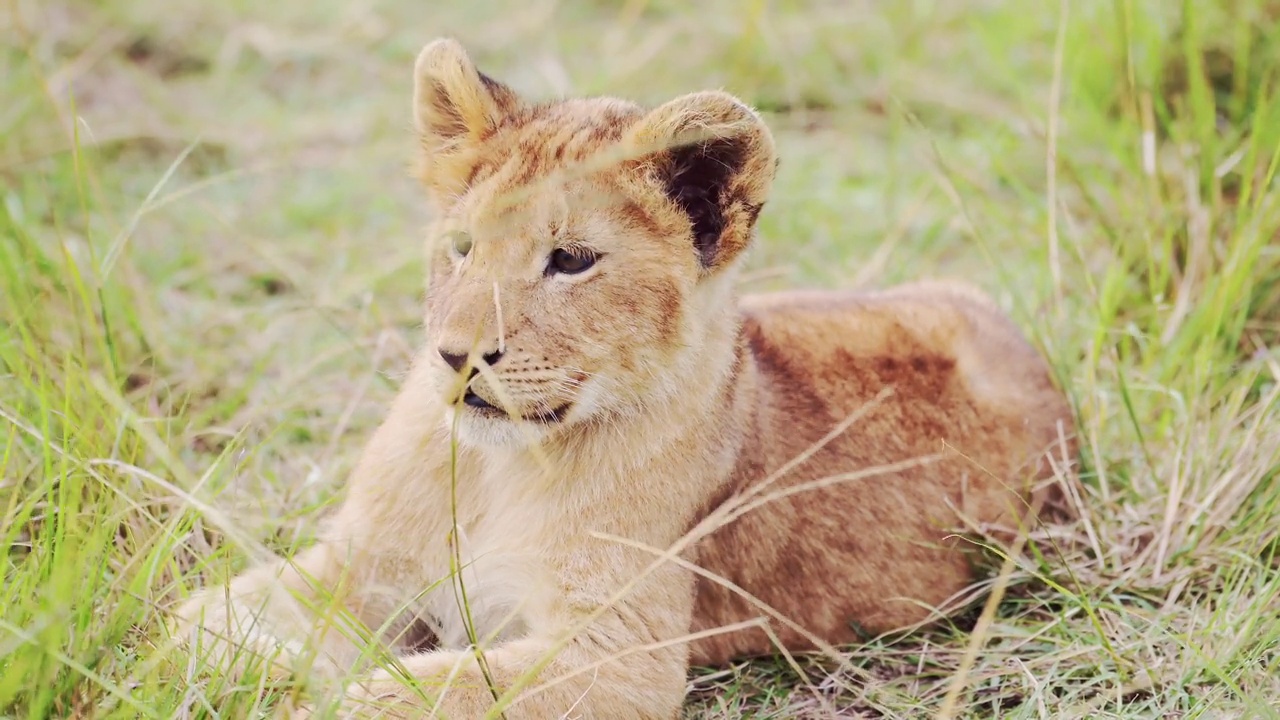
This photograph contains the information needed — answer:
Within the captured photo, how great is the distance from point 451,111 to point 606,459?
116 centimetres

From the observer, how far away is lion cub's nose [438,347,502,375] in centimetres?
311

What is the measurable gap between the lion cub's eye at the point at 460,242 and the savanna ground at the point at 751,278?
795 mm

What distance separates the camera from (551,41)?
8539mm

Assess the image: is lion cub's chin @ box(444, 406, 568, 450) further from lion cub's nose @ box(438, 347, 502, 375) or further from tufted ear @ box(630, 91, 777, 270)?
tufted ear @ box(630, 91, 777, 270)

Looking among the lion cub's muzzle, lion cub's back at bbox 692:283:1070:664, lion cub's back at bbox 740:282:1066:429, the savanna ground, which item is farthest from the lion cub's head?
the savanna ground

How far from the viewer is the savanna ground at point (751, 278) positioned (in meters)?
3.43

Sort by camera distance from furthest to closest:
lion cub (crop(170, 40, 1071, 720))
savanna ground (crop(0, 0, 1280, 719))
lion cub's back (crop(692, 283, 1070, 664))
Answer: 1. lion cub's back (crop(692, 283, 1070, 664))
2. savanna ground (crop(0, 0, 1280, 719))
3. lion cub (crop(170, 40, 1071, 720))

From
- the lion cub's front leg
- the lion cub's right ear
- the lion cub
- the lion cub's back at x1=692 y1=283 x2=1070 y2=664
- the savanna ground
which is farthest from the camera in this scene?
the lion cub's back at x1=692 y1=283 x2=1070 y2=664

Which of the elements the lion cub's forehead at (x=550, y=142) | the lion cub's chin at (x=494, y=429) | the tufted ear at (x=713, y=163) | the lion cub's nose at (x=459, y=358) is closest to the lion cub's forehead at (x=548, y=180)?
the lion cub's forehead at (x=550, y=142)

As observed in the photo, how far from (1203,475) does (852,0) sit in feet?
20.1

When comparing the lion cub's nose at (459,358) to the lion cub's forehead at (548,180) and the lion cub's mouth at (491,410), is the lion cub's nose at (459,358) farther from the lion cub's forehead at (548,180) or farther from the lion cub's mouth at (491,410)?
the lion cub's forehead at (548,180)

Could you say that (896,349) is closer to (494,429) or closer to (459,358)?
(494,429)

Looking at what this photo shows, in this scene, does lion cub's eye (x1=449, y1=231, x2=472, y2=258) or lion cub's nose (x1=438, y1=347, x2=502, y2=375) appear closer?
lion cub's nose (x1=438, y1=347, x2=502, y2=375)

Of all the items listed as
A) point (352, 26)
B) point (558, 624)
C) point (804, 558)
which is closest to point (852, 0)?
point (352, 26)
